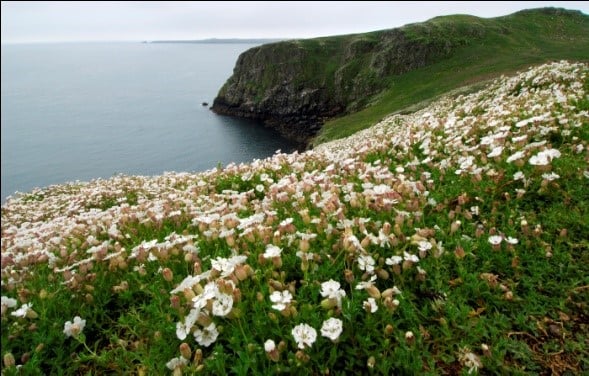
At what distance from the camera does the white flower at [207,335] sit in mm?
3266

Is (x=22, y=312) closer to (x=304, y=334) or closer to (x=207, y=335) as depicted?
(x=207, y=335)

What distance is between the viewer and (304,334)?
10.3 feet

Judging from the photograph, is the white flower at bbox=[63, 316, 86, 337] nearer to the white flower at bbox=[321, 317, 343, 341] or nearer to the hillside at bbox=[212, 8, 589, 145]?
the white flower at bbox=[321, 317, 343, 341]

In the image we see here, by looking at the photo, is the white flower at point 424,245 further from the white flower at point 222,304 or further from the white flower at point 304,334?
the white flower at point 222,304

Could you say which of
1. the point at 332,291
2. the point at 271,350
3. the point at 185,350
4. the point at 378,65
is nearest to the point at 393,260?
the point at 332,291

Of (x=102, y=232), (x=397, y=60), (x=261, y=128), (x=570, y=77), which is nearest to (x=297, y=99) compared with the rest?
(x=261, y=128)

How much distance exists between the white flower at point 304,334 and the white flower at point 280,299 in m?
0.22

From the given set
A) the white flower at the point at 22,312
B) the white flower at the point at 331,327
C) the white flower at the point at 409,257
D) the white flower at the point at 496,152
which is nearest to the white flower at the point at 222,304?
the white flower at the point at 331,327

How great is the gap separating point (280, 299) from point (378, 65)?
8907cm

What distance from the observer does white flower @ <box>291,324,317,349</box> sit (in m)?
3.08

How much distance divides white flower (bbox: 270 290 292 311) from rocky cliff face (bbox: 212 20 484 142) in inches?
3123

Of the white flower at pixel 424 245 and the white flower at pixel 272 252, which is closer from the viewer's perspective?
the white flower at pixel 272 252

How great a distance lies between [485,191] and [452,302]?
2.19m

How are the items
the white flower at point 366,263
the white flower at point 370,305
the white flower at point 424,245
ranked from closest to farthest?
the white flower at point 370,305 < the white flower at point 366,263 < the white flower at point 424,245
